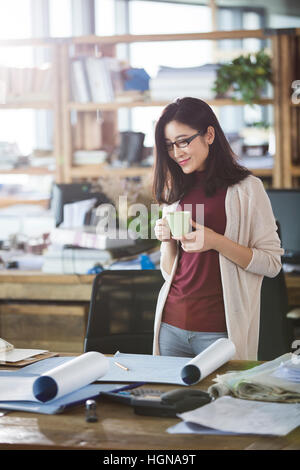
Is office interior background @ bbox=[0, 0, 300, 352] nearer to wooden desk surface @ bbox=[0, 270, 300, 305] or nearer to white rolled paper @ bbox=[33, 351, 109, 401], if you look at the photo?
wooden desk surface @ bbox=[0, 270, 300, 305]

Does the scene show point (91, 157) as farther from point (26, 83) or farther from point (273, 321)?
point (273, 321)

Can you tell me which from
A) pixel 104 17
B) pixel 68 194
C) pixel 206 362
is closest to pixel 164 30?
pixel 104 17

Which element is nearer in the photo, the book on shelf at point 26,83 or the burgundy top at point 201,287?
the burgundy top at point 201,287

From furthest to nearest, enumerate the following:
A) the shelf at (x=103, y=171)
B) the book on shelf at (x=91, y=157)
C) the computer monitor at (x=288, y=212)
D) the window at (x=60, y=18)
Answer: the window at (x=60, y=18) < the book on shelf at (x=91, y=157) < the shelf at (x=103, y=171) < the computer monitor at (x=288, y=212)

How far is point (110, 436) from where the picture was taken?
4.36 ft

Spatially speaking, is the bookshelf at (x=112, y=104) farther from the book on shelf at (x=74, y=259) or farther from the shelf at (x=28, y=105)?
the book on shelf at (x=74, y=259)

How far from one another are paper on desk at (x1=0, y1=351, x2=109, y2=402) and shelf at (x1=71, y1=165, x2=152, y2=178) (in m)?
3.07

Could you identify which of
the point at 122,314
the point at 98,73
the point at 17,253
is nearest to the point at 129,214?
the point at 17,253

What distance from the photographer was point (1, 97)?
16.0 feet

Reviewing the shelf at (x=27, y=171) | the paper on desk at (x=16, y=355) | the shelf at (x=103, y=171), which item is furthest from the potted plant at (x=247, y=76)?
the paper on desk at (x=16, y=355)

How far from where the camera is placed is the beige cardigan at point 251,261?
209cm

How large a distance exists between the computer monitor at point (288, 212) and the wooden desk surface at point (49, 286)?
12.9 inches

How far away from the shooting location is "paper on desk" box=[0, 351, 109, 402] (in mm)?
1484

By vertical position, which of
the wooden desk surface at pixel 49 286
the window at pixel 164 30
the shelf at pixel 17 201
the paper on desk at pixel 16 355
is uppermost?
the window at pixel 164 30
